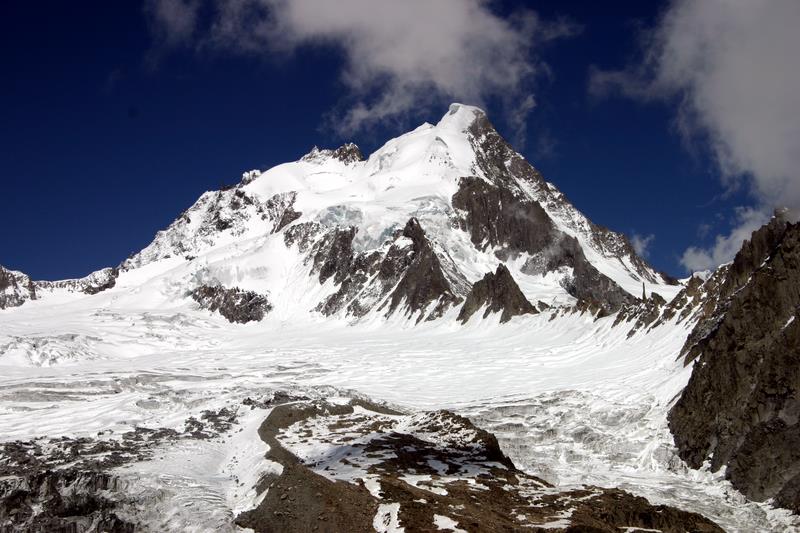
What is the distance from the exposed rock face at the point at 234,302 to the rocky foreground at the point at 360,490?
390 ft

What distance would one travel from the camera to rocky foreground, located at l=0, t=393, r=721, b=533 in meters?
26.0

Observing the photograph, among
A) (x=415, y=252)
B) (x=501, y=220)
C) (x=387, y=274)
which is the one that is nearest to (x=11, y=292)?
(x=387, y=274)

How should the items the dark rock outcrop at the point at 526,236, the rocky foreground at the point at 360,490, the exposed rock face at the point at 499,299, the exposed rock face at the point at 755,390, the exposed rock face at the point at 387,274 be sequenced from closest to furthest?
the rocky foreground at the point at 360,490 → the exposed rock face at the point at 755,390 → the exposed rock face at the point at 499,299 → the exposed rock face at the point at 387,274 → the dark rock outcrop at the point at 526,236

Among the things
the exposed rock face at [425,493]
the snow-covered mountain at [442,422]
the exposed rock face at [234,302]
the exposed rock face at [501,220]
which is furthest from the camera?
the exposed rock face at [501,220]

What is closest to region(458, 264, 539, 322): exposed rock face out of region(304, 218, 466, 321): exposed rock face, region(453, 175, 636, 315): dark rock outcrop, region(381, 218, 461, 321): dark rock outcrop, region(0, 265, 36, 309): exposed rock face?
region(381, 218, 461, 321): dark rock outcrop

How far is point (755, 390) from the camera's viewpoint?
118 ft

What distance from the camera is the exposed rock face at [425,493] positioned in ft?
84.1

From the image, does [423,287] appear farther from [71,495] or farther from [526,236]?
[71,495]

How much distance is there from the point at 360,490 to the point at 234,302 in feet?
462

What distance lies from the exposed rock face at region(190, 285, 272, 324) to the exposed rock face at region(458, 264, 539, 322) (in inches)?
2433

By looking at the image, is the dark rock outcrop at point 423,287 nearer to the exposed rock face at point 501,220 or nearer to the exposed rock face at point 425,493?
the exposed rock face at point 501,220

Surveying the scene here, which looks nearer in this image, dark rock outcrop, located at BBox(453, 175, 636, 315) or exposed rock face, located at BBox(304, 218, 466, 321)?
exposed rock face, located at BBox(304, 218, 466, 321)

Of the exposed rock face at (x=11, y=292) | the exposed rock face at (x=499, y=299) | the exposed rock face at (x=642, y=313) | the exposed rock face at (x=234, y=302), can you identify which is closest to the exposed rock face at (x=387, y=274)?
the exposed rock face at (x=499, y=299)

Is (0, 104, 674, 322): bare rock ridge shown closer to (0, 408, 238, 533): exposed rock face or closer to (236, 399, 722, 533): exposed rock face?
(236, 399, 722, 533): exposed rock face
